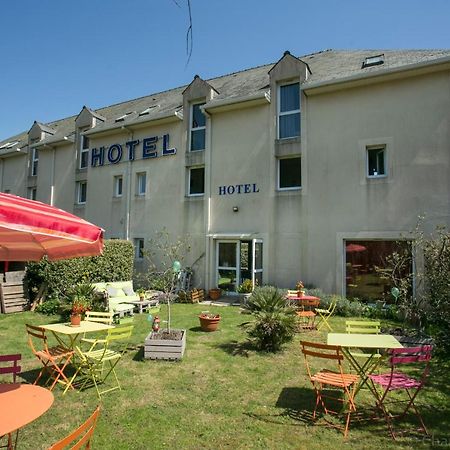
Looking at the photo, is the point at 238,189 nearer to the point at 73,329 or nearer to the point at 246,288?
the point at 246,288

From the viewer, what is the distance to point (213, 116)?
55.0ft

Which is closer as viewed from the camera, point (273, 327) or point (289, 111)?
point (273, 327)

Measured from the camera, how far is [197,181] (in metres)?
17.2

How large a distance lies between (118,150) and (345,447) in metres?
18.4

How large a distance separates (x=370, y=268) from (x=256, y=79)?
34.9 ft

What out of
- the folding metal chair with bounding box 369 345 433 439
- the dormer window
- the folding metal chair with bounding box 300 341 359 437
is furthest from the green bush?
the dormer window

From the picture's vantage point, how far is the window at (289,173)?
1466 centimetres

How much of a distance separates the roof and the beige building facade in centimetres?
11

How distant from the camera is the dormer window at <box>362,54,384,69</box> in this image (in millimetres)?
13999

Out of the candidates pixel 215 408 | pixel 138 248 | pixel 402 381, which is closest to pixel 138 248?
pixel 138 248

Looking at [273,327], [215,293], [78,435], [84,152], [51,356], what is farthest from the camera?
[84,152]

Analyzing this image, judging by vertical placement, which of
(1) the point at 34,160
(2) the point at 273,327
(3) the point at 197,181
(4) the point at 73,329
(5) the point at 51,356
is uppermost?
(1) the point at 34,160

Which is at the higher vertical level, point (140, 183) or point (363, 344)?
point (140, 183)

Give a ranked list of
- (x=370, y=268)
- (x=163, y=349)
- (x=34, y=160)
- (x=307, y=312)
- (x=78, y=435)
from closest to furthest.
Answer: (x=78, y=435) < (x=163, y=349) < (x=307, y=312) < (x=370, y=268) < (x=34, y=160)
